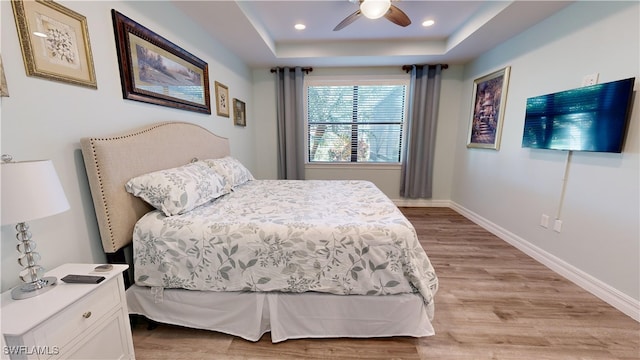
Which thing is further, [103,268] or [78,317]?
[103,268]

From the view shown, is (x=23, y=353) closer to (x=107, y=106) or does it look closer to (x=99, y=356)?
(x=99, y=356)

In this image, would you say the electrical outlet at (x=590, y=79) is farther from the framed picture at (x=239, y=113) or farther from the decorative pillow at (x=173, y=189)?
the framed picture at (x=239, y=113)

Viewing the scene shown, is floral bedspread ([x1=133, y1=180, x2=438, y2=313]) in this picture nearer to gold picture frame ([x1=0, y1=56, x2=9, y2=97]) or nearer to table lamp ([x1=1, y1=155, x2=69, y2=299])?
table lamp ([x1=1, y1=155, x2=69, y2=299])

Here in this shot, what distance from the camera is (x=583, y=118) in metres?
1.94

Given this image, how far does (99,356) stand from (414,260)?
157cm

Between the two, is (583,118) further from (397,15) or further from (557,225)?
(397,15)

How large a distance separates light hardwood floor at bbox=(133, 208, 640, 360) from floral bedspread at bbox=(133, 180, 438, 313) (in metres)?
0.33

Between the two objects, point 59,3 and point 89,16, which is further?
point 89,16

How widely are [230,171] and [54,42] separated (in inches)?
56.3

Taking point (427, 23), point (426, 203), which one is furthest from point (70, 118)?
point (426, 203)

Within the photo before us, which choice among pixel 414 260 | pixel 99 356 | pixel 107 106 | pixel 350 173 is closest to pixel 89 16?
pixel 107 106

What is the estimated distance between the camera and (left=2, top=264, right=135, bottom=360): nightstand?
82 cm

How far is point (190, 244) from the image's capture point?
1.42 meters

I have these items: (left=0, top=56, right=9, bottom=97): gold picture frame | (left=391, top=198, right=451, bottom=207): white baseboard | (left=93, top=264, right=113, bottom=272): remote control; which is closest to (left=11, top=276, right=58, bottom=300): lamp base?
(left=93, top=264, right=113, bottom=272): remote control
